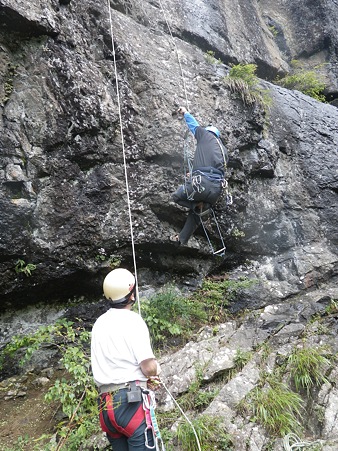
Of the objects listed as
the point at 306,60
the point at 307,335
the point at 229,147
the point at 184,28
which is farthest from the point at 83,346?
the point at 306,60

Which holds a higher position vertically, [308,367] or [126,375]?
[126,375]

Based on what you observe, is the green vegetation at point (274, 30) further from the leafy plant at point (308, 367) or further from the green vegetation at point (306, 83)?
the leafy plant at point (308, 367)

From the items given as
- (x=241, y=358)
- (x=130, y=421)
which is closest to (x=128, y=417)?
(x=130, y=421)

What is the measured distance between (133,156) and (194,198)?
1.56 meters

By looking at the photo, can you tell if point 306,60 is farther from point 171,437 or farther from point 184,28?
point 171,437

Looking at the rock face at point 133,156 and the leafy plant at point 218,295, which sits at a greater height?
the rock face at point 133,156

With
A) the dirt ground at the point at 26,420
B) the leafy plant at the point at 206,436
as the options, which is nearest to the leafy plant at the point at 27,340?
the dirt ground at the point at 26,420

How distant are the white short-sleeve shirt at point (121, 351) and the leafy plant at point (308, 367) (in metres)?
2.51

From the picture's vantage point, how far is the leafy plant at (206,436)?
374 centimetres

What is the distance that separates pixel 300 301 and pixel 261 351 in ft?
5.87

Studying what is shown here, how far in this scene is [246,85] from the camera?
8.20 m

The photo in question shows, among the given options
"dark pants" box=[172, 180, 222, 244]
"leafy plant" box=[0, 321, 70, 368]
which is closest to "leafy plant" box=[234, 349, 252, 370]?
"dark pants" box=[172, 180, 222, 244]

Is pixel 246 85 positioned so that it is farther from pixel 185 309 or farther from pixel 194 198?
pixel 185 309

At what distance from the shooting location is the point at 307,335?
529 cm
